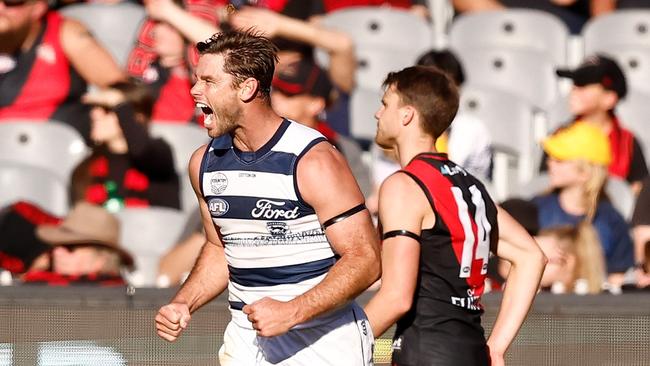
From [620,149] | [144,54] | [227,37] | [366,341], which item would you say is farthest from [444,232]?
[144,54]

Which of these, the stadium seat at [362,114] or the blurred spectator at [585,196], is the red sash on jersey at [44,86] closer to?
the stadium seat at [362,114]

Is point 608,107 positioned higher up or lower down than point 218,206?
lower down

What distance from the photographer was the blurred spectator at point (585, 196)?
7.64 meters

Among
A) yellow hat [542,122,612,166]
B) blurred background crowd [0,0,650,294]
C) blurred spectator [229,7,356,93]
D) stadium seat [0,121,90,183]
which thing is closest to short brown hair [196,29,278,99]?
blurred background crowd [0,0,650,294]

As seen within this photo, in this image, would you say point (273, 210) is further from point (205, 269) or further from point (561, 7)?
point (561, 7)

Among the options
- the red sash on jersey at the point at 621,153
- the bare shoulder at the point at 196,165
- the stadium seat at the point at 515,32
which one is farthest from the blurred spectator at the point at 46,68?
the bare shoulder at the point at 196,165

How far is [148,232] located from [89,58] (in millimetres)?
1621

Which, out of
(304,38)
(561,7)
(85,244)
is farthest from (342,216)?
(561,7)

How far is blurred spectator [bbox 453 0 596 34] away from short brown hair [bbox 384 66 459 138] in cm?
570

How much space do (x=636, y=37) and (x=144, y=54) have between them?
11.8ft

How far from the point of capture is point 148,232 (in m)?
8.12

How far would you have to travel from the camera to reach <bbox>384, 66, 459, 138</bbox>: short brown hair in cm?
444

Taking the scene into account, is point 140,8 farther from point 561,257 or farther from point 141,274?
point 561,257

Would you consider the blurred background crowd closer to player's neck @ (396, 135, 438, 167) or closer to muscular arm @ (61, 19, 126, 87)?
muscular arm @ (61, 19, 126, 87)
